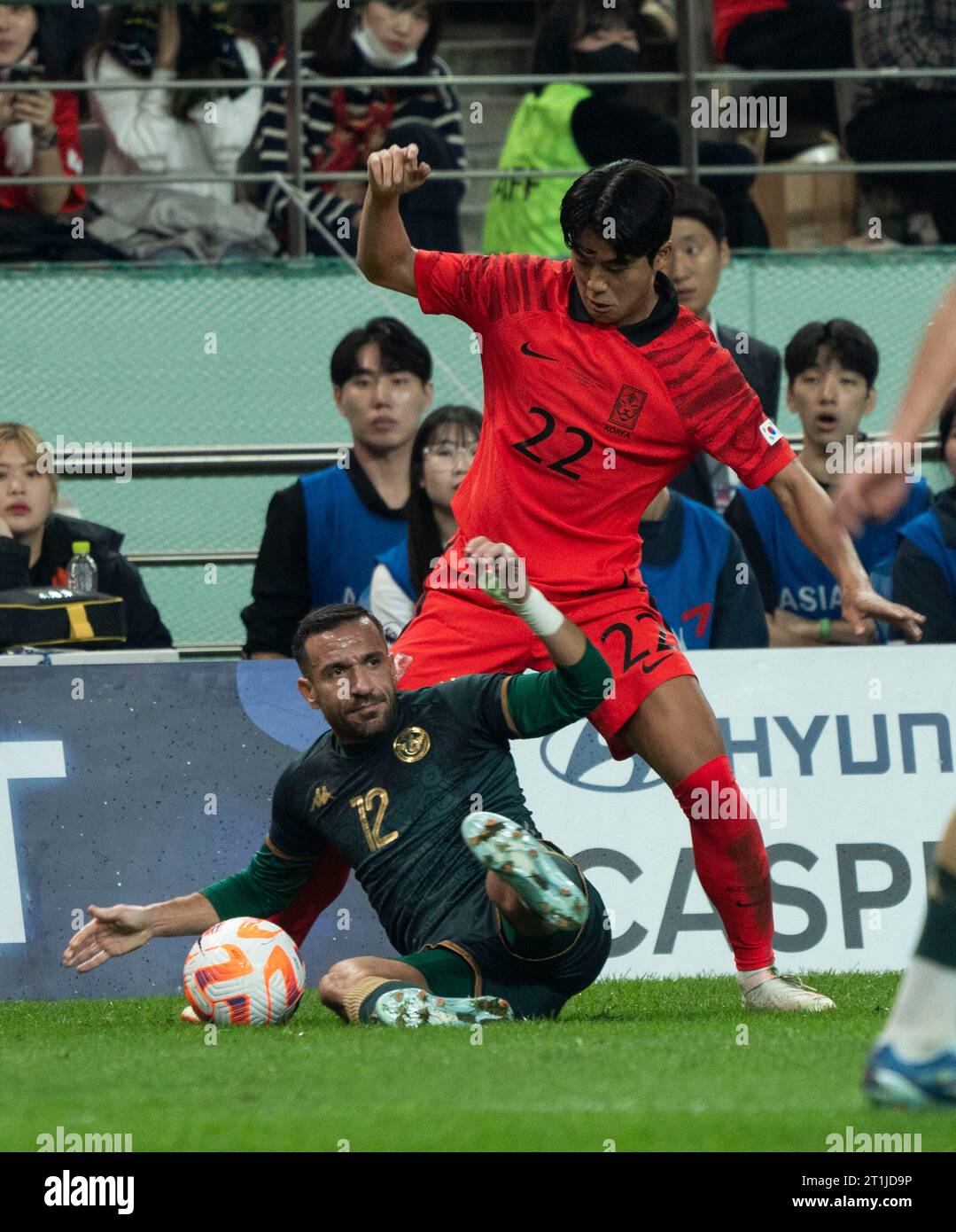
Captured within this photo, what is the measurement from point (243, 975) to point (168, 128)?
6.20 metres

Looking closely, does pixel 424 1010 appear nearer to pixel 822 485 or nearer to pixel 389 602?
pixel 389 602

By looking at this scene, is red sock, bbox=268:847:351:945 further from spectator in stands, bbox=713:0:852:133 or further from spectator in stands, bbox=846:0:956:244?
spectator in stands, bbox=713:0:852:133

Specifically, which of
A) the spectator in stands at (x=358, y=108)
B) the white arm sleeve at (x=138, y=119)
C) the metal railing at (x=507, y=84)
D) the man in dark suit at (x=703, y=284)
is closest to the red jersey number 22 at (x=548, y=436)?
the man in dark suit at (x=703, y=284)

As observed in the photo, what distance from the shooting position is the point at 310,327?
11.0m

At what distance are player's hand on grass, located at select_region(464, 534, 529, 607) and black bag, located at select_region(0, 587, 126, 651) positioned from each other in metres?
2.77

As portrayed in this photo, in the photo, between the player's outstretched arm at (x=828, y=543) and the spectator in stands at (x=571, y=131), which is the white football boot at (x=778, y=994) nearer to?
the player's outstretched arm at (x=828, y=543)

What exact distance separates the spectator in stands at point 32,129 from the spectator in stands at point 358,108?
1.01 metres

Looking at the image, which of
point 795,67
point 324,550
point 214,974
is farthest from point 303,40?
point 214,974

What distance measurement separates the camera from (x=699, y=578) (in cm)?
816

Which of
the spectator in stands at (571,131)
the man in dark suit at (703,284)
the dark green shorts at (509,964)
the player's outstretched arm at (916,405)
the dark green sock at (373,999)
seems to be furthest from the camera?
the spectator in stands at (571,131)

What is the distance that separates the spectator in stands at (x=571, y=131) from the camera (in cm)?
1080

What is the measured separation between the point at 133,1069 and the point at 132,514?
19.5 ft

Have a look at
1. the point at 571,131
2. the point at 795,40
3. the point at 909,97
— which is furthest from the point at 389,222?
the point at 795,40

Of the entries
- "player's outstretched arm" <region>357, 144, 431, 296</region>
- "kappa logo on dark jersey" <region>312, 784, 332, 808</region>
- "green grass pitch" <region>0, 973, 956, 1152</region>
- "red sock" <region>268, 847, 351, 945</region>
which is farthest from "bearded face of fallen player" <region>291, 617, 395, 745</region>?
"player's outstretched arm" <region>357, 144, 431, 296</region>
